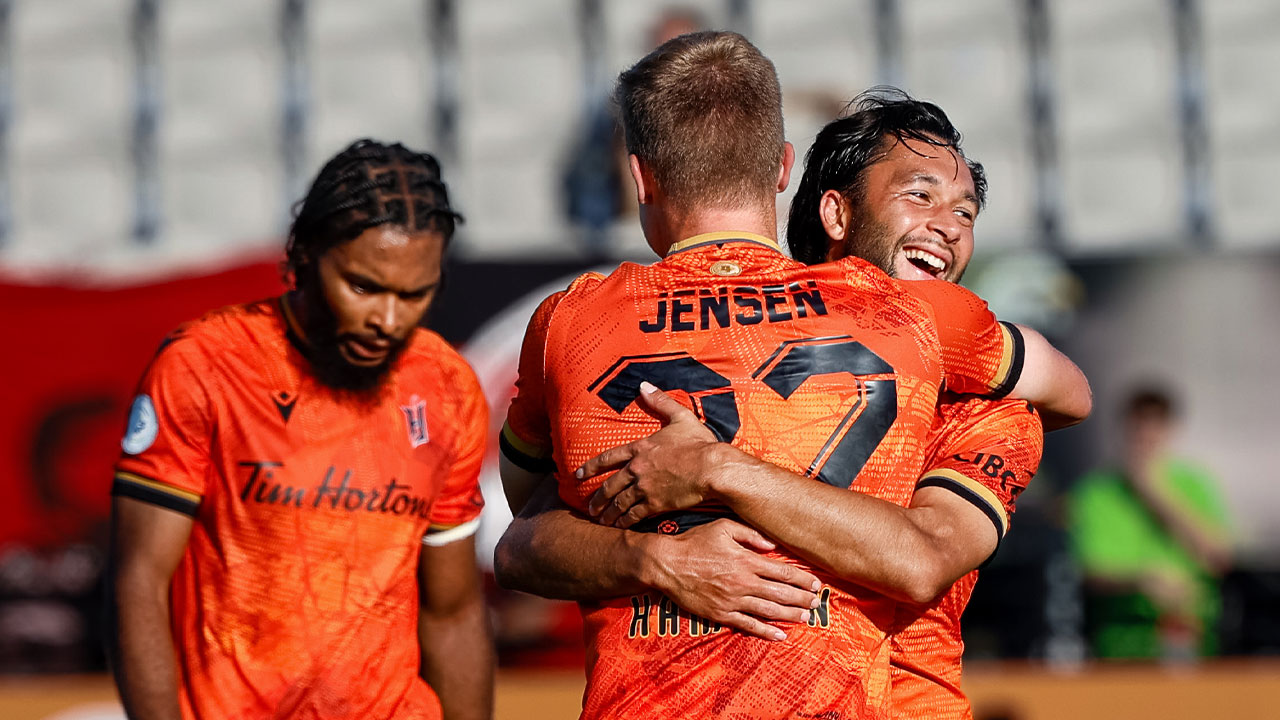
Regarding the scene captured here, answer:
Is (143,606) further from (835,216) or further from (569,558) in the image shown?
(835,216)

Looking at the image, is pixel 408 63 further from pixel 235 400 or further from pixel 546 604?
pixel 235 400

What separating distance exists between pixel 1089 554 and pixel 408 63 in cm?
613

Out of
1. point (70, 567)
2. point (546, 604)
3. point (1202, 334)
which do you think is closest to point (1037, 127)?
point (1202, 334)

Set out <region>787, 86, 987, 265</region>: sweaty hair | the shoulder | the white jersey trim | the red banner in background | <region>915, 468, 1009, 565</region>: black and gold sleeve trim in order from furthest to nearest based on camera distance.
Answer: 1. the red banner in background
2. the white jersey trim
3. the shoulder
4. <region>787, 86, 987, 265</region>: sweaty hair
5. <region>915, 468, 1009, 565</region>: black and gold sleeve trim

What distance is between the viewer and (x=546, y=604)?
22.2ft

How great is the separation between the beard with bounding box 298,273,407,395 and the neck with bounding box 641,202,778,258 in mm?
1161

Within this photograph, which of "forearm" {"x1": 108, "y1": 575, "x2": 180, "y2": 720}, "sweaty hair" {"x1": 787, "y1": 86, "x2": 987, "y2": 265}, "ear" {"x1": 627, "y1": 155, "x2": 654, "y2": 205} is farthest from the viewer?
"forearm" {"x1": 108, "y1": 575, "x2": 180, "y2": 720}

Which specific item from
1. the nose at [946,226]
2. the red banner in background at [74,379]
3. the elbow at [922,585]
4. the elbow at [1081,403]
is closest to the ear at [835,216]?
the nose at [946,226]

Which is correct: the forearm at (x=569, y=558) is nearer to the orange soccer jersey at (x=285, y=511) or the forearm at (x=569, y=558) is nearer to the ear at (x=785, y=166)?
the ear at (x=785, y=166)

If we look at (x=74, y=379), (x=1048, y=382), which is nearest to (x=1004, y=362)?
(x=1048, y=382)

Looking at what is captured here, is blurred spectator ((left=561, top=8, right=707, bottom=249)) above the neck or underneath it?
underneath

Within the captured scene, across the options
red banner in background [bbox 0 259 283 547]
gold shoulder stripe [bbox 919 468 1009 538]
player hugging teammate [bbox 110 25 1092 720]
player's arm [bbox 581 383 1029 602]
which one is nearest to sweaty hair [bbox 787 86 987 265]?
player hugging teammate [bbox 110 25 1092 720]

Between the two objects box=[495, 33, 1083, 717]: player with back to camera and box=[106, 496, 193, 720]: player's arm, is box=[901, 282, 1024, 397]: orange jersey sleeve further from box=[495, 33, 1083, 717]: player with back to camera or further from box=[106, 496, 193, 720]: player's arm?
box=[106, 496, 193, 720]: player's arm

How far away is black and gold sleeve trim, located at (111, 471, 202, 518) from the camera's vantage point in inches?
131
